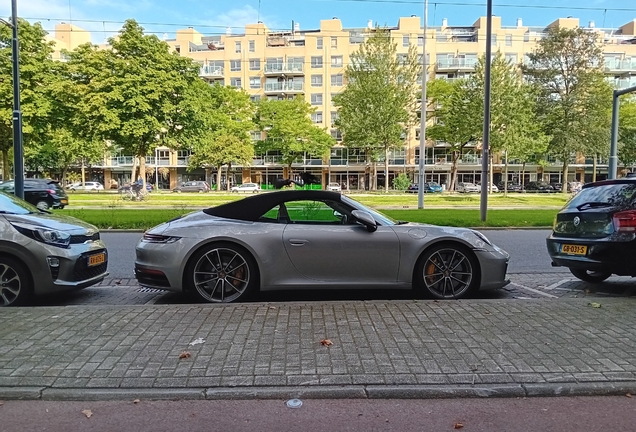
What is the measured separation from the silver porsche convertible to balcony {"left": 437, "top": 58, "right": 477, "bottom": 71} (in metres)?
65.6

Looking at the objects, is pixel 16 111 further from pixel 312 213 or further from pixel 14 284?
pixel 312 213

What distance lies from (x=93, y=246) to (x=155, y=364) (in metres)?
3.05

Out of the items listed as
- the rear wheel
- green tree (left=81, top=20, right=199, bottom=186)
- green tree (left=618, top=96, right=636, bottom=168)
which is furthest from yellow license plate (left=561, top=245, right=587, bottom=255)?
green tree (left=618, top=96, right=636, bottom=168)

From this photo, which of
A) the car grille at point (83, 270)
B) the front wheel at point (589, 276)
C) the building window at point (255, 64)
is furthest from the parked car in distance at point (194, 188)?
the front wheel at point (589, 276)

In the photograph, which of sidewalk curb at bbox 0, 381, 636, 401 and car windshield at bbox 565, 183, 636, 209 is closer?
sidewalk curb at bbox 0, 381, 636, 401

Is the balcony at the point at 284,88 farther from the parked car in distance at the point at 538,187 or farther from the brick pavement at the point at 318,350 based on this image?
the brick pavement at the point at 318,350

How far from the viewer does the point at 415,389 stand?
327 cm

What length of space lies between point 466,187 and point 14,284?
59.6m

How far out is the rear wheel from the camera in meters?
5.44

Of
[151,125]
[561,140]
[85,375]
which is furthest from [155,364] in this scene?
[561,140]

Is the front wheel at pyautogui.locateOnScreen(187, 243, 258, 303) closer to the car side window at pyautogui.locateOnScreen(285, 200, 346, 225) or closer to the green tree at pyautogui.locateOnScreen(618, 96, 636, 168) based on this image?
the car side window at pyautogui.locateOnScreen(285, 200, 346, 225)

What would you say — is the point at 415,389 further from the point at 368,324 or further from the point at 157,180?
the point at 157,180

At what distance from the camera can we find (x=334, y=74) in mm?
67562

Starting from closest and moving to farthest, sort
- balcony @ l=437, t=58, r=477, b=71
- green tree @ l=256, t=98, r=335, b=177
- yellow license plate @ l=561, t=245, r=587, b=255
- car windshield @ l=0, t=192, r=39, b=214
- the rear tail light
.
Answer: car windshield @ l=0, t=192, r=39, b=214, the rear tail light, yellow license plate @ l=561, t=245, r=587, b=255, green tree @ l=256, t=98, r=335, b=177, balcony @ l=437, t=58, r=477, b=71
